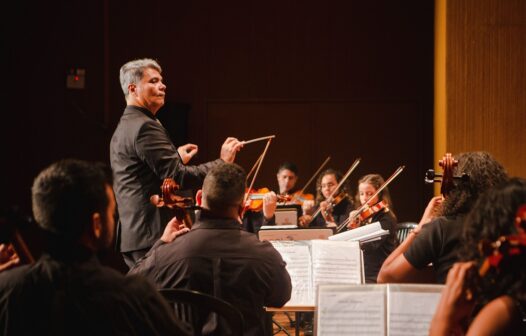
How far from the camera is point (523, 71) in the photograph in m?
5.41

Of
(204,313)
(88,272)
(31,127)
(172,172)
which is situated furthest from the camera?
(31,127)

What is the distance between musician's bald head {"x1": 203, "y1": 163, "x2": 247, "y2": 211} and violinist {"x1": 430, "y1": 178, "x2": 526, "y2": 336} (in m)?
1.01

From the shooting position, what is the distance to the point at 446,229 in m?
2.69

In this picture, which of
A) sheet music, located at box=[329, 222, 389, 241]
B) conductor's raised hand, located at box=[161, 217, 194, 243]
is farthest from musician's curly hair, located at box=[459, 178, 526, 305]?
sheet music, located at box=[329, 222, 389, 241]

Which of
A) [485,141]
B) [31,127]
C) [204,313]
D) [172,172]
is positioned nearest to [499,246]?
[204,313]

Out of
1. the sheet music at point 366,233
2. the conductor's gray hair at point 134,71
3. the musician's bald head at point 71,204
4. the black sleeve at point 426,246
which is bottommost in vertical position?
the sheet music at point 366,233

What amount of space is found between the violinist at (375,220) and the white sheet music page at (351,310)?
7.54ft

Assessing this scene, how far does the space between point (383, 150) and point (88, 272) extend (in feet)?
21.7

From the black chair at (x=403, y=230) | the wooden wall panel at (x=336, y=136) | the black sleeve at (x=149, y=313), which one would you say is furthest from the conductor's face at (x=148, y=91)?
the wooden wall panel at (x=336, y=136)

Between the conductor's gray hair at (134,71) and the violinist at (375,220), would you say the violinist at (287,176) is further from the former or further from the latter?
the conductor's gray hair at (134,71)

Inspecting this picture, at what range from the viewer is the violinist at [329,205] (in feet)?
20.3

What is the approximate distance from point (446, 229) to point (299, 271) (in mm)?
814

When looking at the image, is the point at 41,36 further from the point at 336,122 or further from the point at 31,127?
the point at 336,122

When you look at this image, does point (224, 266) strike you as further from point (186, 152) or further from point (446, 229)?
point (186, 152)
